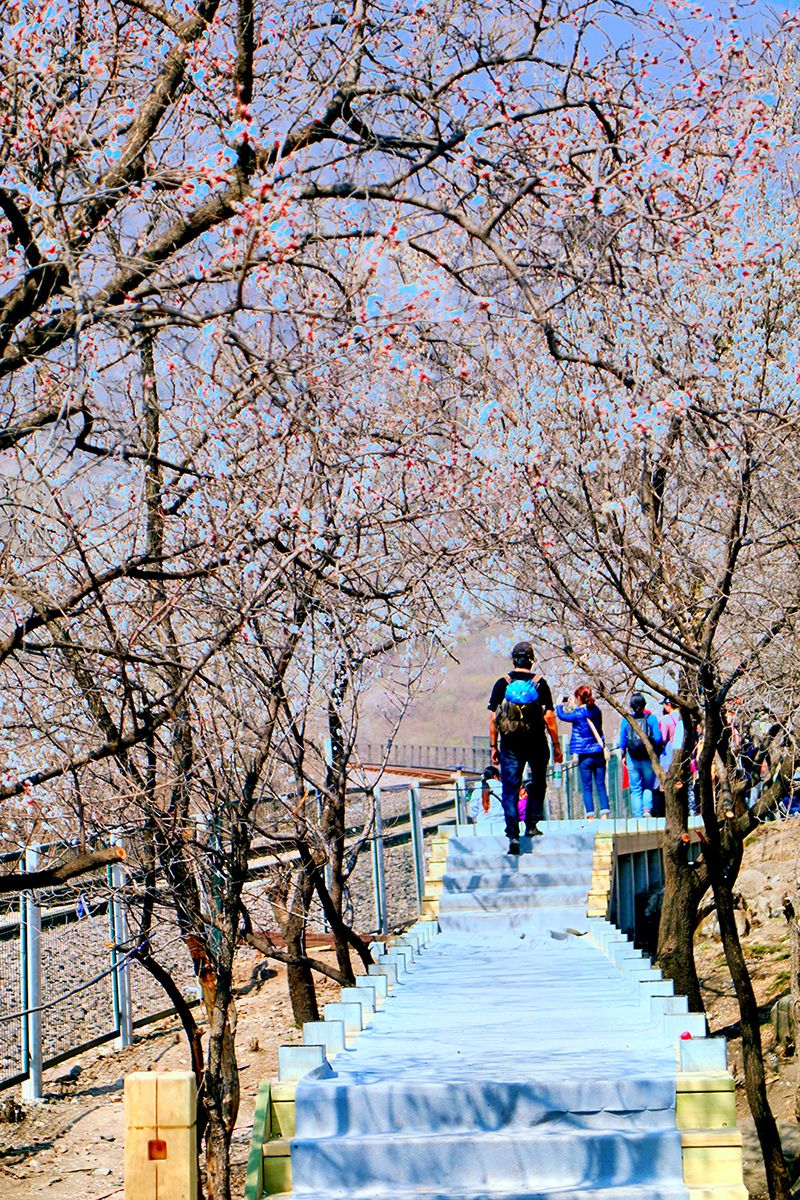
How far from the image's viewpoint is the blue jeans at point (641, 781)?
17719mm

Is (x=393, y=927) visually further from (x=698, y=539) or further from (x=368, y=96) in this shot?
(x=368, y=96)

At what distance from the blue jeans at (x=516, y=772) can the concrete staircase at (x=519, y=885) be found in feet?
1.35

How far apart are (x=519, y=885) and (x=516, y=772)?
1.39 metres

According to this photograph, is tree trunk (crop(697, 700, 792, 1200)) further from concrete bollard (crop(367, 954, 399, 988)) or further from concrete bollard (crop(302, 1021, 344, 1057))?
concrete bollard (crop(302, 1021, 344, 1057))

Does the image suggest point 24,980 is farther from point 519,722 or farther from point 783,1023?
point 783,1023

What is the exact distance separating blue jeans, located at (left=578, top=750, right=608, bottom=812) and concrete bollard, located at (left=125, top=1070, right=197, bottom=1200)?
12.7 m

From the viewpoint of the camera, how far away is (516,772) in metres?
12.6

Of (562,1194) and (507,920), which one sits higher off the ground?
(507,920)

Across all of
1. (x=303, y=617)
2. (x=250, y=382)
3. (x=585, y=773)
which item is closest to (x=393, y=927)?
(x=585, y=773)

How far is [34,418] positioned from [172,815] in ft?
13.6

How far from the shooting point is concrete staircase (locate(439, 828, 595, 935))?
40.8 feet

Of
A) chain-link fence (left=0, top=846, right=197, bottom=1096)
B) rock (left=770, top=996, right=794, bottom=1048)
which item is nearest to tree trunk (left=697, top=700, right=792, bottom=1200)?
rock (left=770, top=996, right=794, bottom=1048)

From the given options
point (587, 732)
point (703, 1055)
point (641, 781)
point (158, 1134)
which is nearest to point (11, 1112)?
point (587, 732)

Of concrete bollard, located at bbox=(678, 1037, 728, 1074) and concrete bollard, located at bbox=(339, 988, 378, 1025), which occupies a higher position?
concrete bollard, located at bbox=(339, 988, 378, 1025)
